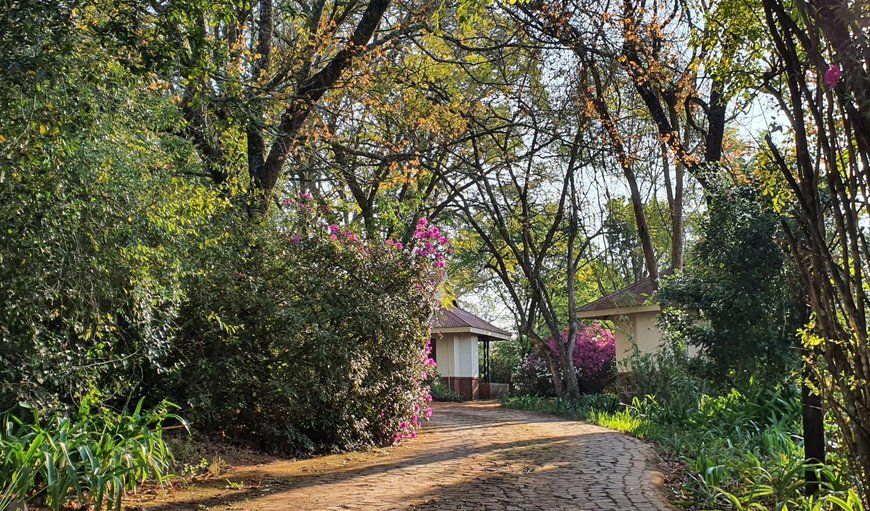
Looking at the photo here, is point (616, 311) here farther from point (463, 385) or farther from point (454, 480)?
point (454, 480)

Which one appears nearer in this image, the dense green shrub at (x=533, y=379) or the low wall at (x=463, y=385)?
the dense green shrub at (x=533, y=379)

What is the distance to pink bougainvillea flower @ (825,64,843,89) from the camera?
353cm

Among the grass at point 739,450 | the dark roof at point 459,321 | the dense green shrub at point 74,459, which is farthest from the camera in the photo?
the dark roof at point 459,321

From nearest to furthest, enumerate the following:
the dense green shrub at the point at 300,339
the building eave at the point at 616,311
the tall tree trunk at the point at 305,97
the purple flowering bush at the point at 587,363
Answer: the dense green shrub at the point at 300,339 < the tall tree trunk at the point at 305,97 < the building eave at the point at 616,311 < the purple flowering bush at the point at 587,363

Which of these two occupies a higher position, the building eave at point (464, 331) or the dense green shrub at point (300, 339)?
the building eave at point (464, 331)

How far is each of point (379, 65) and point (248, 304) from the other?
20.7 ft

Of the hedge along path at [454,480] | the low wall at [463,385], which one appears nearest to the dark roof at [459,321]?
the low wall at [463,385]

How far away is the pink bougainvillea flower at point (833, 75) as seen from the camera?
353 centimetres

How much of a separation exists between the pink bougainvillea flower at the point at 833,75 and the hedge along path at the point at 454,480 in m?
4.14

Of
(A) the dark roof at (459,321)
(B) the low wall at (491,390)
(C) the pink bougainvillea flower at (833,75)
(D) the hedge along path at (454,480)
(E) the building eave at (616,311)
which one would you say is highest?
(A) the dark roof at (459,321)

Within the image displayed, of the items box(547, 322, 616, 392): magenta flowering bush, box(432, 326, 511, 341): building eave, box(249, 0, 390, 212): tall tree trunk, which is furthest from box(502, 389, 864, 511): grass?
box(432, 326, 511, 341): building eave

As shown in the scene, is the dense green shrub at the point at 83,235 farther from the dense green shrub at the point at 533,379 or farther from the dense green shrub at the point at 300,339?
the dense green shrub at the point at 533,379

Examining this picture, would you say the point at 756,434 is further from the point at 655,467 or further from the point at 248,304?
the point at 248,304

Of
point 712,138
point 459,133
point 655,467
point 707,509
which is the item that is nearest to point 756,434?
point 655,467
